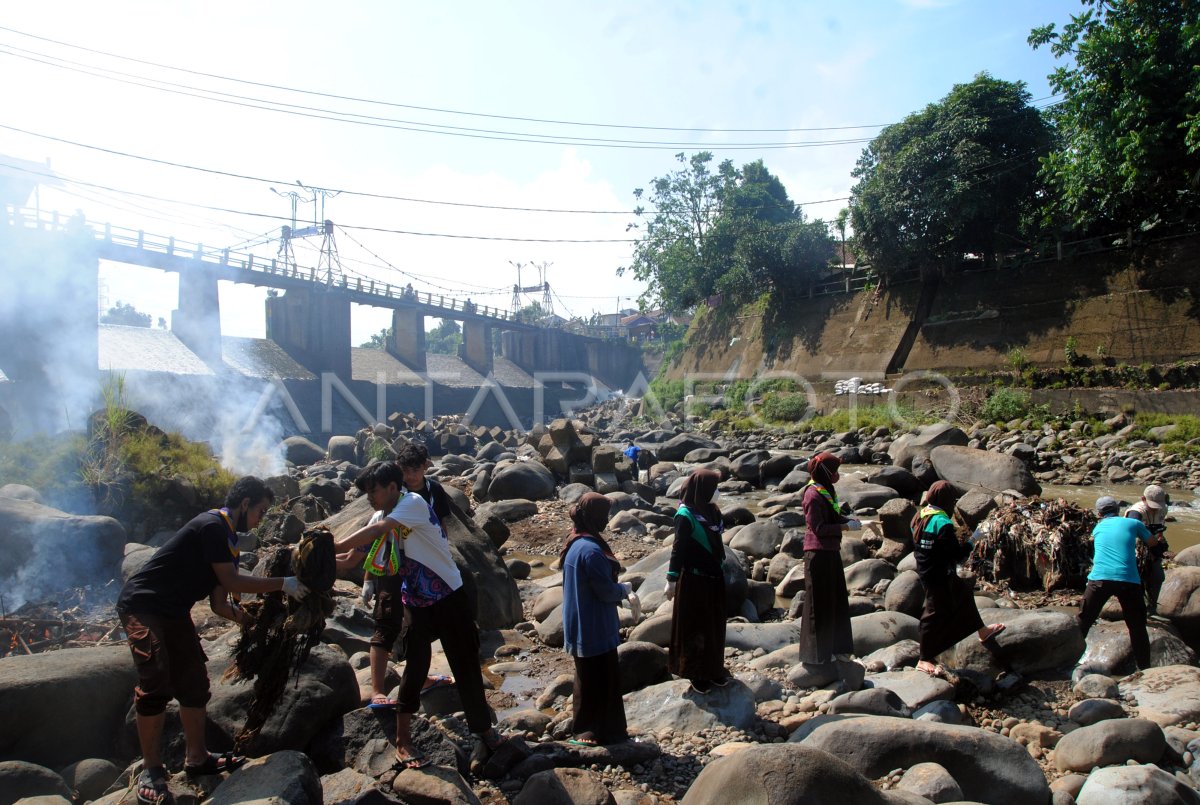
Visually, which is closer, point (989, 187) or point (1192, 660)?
point (1192, 660)

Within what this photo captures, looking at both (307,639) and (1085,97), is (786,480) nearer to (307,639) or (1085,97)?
(1085,97)

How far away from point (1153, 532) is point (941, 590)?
261cm

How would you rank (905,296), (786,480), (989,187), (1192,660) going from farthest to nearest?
(905,296), (989,187), (786,480), (1192,660)

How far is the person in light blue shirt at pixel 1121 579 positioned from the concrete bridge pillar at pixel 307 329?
36306mm

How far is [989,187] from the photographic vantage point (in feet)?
86.1

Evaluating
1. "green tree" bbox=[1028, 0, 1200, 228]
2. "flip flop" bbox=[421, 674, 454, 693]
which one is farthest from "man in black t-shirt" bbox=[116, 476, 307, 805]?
"green tree" bbox=[1028, 0, 1200, 228]

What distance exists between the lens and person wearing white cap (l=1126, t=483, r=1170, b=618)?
6836 mm

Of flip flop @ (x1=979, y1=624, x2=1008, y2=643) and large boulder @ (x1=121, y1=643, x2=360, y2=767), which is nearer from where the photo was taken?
large boulder @ (x1=121, y1=643, x2=360, y2=767)

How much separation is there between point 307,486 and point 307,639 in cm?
1071

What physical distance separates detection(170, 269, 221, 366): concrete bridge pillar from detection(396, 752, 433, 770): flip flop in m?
32.3

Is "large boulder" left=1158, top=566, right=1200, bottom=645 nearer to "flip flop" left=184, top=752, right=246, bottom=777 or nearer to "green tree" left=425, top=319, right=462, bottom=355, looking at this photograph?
"flip flop" left=184, top=752, right=246, bottom=777

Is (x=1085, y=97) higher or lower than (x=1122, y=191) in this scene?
higher

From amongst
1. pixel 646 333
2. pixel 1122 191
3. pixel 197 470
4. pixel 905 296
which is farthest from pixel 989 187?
pixel 646 333

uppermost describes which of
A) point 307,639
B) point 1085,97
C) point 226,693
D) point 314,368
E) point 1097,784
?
point 1085,97
